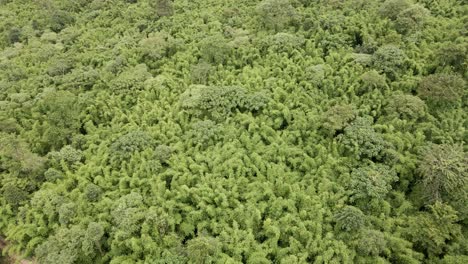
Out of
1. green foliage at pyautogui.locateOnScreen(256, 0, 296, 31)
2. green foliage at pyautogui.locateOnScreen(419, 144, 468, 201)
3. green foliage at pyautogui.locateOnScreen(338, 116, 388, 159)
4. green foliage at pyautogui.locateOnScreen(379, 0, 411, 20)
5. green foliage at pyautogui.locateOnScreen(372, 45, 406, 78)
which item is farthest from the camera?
green foliage at pyautogui.locateOnScreen(256, 0, 296, 31)

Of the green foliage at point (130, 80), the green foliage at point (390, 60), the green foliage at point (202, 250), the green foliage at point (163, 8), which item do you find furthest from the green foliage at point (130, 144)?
the green foliage at point (390, 60)

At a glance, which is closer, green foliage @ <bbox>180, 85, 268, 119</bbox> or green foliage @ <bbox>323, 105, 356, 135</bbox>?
green foliage @ <bbox>323, 105, 356, 135</bbox>

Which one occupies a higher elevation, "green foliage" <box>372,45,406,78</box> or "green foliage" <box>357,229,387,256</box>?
"green foliage" <box>372,45,406,78</box>

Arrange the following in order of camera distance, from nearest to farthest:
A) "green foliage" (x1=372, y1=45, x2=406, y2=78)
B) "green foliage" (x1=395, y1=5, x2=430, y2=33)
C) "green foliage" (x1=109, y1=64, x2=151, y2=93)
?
"green foliage" (x1=372, y1=45, x2=406, y2=78), "green foliage" (x1=109, y1=64, x2=151, y2=93), "green foliage" (x1=395, y1=5, x2=430, y2=33)

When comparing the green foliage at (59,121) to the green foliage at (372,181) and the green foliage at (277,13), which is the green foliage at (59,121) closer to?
the green foliage at (277,13)

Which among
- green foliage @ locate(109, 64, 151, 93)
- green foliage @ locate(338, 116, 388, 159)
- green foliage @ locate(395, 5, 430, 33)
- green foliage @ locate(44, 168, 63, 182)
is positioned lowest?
green foliage @ locate(44, 168, 63, 182)

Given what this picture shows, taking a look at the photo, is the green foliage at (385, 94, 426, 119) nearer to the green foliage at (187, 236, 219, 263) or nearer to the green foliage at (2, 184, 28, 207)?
the green foliage at (187, 236, 219, 263)

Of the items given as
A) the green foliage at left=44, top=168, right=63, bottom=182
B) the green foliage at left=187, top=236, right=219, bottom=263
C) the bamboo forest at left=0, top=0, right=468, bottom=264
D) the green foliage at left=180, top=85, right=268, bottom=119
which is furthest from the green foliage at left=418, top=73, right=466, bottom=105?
the green foliage at left=44, top=168, right=63, bottom=182

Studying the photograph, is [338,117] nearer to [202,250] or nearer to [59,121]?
[202,250]

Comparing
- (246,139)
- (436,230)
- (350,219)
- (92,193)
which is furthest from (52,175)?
(436,230)
